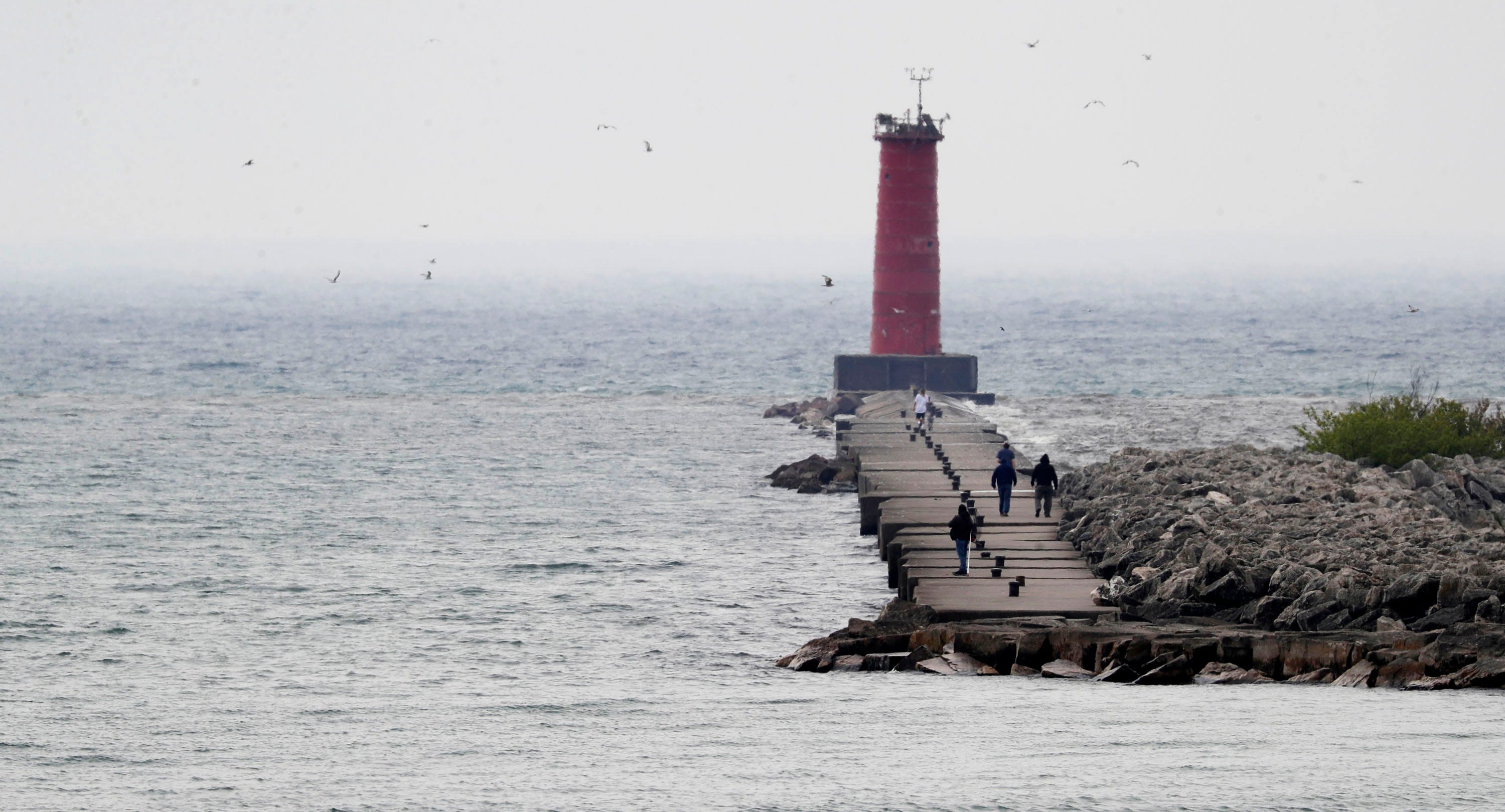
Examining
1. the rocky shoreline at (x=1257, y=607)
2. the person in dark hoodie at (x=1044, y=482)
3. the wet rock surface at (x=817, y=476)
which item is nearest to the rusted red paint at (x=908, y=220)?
the wet rock surface at (x=817, y=476)

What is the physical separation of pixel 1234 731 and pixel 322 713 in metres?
9.43

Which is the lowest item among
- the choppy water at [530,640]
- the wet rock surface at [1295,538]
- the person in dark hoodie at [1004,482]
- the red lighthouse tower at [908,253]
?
the choppy water at [530,640]

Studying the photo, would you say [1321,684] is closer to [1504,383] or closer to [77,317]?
[1504,383]

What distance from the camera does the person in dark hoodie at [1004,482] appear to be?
28.9 meters

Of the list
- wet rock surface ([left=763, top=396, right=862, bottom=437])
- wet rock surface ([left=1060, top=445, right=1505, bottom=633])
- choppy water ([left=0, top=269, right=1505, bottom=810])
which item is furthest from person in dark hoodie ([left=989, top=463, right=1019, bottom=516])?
wet rock surface ([left=763, top=396, right=862, bottom=437])

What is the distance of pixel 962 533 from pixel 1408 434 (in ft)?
50.0

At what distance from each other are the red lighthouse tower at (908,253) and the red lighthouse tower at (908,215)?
0.05ft

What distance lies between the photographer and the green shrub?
118ft

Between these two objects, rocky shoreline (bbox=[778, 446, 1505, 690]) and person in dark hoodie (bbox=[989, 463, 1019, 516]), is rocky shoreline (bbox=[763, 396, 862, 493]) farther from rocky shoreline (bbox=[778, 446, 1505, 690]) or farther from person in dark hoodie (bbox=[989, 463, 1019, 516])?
rocky shoreline (bbox=[778, 446, 1505, 690])

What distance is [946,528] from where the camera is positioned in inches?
1132

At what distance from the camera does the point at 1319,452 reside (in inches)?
1439

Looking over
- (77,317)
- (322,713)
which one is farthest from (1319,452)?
(77,317)

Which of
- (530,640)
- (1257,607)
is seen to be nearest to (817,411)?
(530,640)

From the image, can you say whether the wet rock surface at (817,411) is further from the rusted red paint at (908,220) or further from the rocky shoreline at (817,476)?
the rocky shoreline at (817,476)
